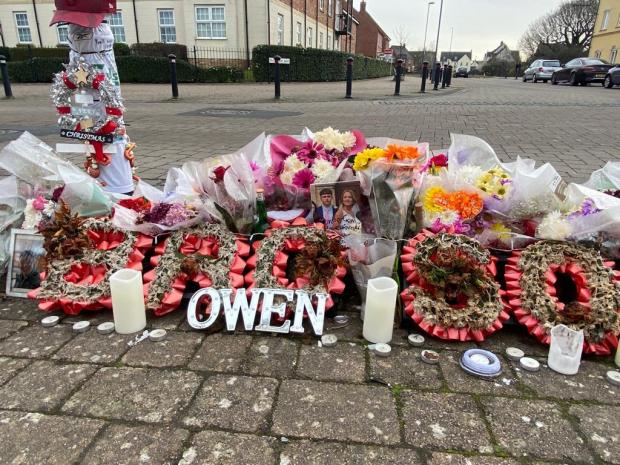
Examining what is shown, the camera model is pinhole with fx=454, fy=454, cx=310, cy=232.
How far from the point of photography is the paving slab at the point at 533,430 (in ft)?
5.19

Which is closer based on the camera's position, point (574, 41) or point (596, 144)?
point (596, 144)

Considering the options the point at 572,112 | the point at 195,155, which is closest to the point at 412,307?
the point at 195,155

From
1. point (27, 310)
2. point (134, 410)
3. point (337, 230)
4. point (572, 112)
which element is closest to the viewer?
point (134, 410)

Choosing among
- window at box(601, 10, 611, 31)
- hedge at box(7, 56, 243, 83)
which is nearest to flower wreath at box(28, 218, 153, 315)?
hedge at box(7, 56, 243, 83)

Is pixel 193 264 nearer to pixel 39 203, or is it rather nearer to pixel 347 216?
pixel 347 216

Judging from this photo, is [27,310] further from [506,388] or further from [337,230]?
[506,388]

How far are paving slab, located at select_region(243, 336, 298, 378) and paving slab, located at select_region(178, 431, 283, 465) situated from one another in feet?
1.21

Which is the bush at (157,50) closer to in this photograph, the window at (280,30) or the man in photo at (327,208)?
the window at (280,30)

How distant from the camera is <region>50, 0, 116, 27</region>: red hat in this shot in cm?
340

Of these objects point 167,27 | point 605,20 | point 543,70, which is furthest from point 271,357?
point 605,20

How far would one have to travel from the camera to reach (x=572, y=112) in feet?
40.3

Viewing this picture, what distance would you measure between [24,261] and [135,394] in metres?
1.45

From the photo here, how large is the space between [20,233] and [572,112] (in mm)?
13398

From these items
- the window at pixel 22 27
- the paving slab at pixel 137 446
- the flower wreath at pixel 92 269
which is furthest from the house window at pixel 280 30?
the paving slab at pixel 137 446
